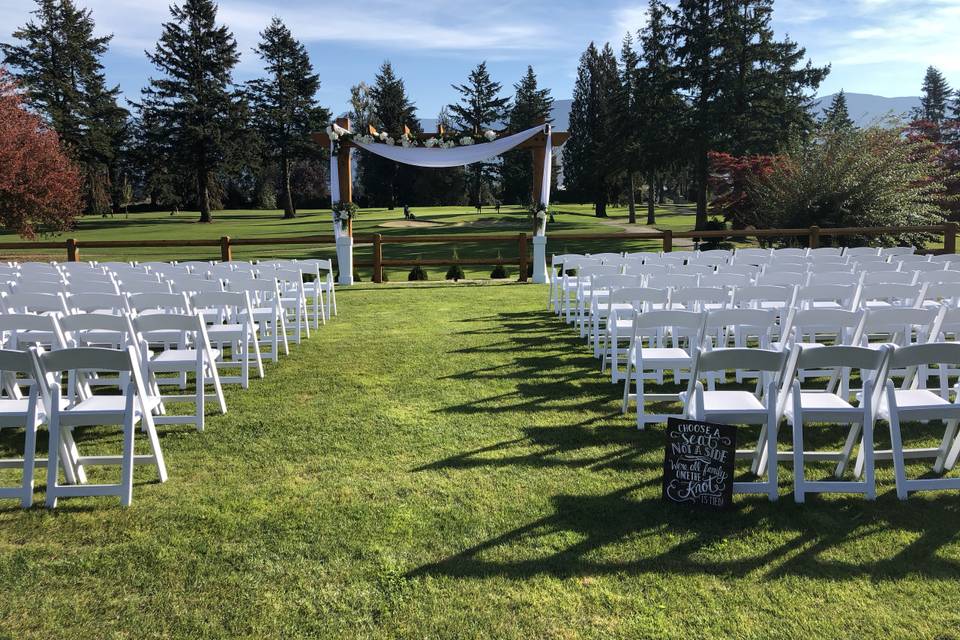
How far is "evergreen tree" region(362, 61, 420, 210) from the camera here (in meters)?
55.2

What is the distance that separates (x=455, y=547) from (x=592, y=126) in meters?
50.6

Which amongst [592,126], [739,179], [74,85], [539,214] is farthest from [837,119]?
[74,85]

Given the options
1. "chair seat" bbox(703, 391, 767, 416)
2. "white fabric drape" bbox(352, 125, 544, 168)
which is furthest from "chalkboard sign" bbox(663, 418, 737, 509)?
"white fabric drape" bbox(352, 125, 544, 168)

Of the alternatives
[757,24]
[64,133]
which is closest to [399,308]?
[757,24]

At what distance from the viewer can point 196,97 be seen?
47.9 metres

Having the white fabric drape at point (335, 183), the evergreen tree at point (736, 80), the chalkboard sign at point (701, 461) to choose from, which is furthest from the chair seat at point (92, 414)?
the evergreen tree at point (736, 80)

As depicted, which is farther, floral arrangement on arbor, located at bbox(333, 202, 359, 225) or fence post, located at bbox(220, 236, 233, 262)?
floral arrangement on arbor, located at bbox(333, 202, 359, 225)

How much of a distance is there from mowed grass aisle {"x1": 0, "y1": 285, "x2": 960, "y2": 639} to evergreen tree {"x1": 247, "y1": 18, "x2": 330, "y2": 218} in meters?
49.5

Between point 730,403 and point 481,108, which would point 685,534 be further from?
point 481,108

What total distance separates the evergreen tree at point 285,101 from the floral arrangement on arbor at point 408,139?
1494 inches

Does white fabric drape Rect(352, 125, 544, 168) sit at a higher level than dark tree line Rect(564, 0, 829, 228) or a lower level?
lower

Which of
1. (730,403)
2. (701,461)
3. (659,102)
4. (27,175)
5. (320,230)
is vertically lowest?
(701,461)

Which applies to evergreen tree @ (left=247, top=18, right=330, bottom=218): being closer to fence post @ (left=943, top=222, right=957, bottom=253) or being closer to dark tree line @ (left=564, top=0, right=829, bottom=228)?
dark tree line @ (left=564, top=0, right=829, bottom=228)

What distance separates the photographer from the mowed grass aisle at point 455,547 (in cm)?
283
